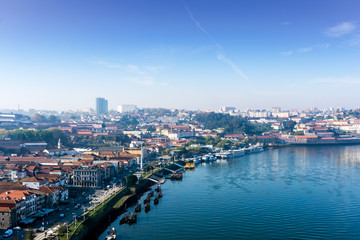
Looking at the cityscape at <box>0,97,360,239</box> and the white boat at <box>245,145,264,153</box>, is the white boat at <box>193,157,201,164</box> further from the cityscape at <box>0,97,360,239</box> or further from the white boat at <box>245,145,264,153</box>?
the white boat at <box>245,145,264,153</box>

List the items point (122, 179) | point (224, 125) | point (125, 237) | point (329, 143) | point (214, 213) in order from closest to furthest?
point (125, 237), point (214, 213), point (122, 179), point (329, 143), point (224, 125)

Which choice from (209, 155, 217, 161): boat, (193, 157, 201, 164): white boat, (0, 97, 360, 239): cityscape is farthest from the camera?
(209, 155, 217, 161): boat

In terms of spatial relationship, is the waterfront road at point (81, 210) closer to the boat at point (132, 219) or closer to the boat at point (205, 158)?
the boat at point (132, 219)

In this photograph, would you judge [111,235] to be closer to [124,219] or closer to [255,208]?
[124,219]

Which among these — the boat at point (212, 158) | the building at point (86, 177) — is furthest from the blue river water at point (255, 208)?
the boat at point (212, 158)

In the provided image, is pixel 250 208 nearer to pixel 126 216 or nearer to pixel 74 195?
pixel 126 216

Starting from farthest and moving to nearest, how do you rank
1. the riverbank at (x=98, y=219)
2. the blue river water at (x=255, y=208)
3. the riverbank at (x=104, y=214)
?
the blue river water at (x=255, y=208) → the riverbank at (x=104, y=214) → the riverbank at (x=98, y=219)

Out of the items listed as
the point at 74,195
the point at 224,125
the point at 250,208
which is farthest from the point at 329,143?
the point at 74,195

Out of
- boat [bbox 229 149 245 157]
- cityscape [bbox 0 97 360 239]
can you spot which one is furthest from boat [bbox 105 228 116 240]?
boat [bbox 229 149 245 157]
